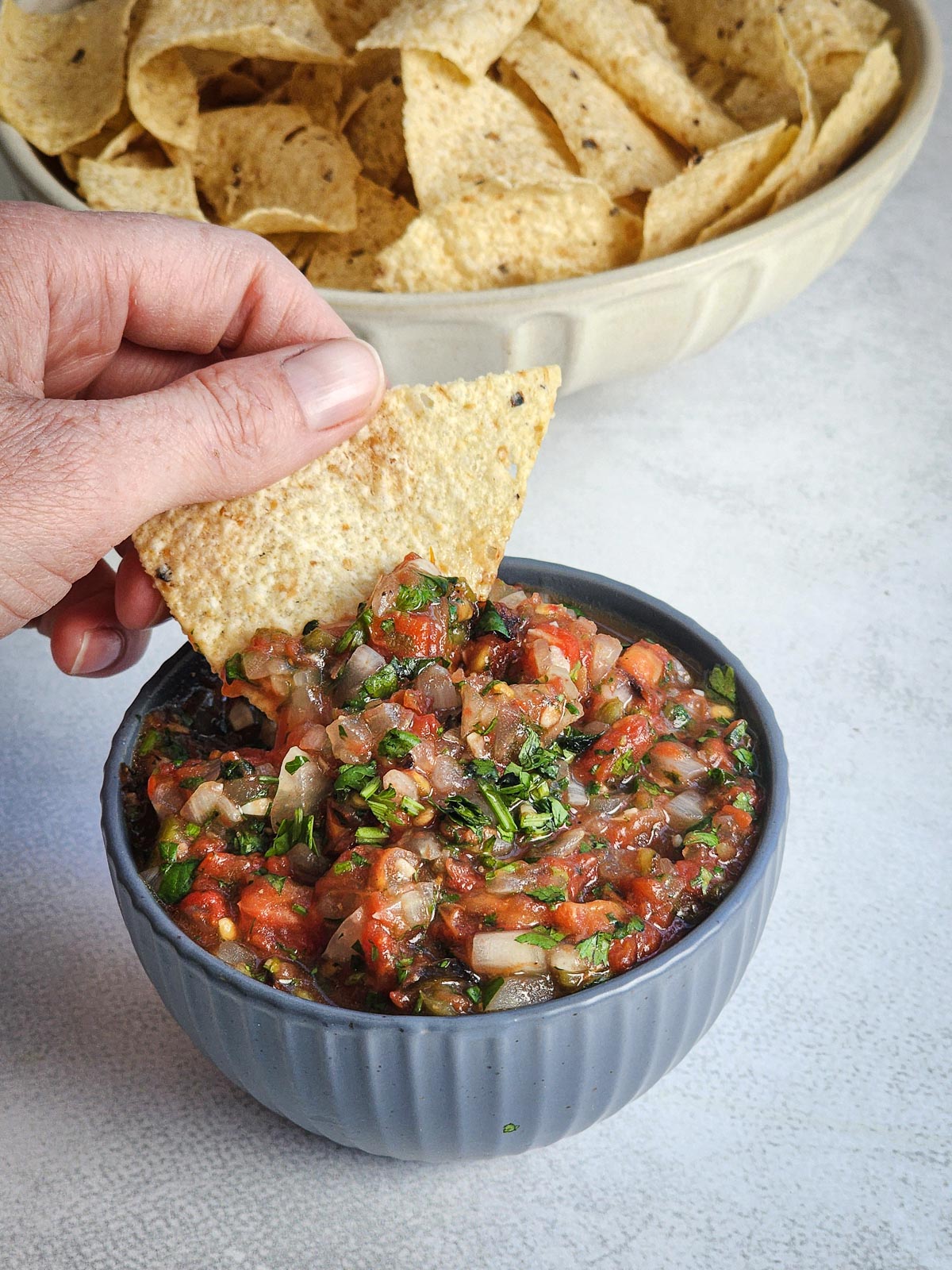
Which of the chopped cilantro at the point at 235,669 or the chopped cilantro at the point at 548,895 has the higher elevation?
the chopped cilantro at the point at 235,669

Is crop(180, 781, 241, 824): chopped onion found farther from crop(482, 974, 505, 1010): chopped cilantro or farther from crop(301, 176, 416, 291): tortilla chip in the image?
crop(301, 176, 416, 291): tortilla chip

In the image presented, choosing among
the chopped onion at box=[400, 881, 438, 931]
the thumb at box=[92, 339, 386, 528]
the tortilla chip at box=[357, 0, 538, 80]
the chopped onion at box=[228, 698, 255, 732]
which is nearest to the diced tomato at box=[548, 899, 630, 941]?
the chopped onion at box=[400, 881, 438, 931]

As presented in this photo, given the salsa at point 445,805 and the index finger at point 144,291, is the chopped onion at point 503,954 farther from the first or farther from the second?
the index finger at point 144,291

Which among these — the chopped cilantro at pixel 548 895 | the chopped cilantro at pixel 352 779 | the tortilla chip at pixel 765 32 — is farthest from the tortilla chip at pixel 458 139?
the chopped cilantro at pixel 548 895

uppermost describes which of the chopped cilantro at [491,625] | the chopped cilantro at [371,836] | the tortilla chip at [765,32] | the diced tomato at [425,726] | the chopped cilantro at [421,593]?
the tortilla chip at [765,32]

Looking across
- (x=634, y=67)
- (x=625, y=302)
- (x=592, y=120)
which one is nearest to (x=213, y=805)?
(x=625, y=302)

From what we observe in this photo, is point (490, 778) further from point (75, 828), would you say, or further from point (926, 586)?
point (926, 586)
